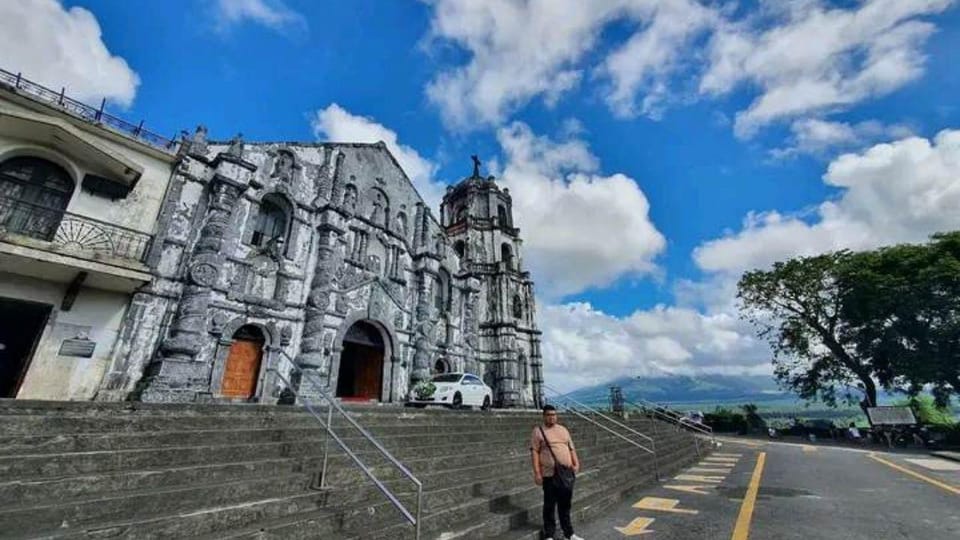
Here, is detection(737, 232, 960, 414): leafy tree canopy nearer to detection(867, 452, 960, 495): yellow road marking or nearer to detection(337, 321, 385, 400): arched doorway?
detection(867, 452, 960, 495): yellow road marking

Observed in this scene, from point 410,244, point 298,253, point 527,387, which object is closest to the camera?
point 298,253

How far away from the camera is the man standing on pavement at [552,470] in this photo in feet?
15.8

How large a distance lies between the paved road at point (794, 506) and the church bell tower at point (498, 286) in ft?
38.6

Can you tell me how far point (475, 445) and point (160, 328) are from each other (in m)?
9.12

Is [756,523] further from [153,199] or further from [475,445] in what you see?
[153,199]

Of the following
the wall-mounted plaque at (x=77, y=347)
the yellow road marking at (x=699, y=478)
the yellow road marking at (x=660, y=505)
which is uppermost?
the wall-mounted plaque at (x=77, y=347)

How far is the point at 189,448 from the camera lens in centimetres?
484

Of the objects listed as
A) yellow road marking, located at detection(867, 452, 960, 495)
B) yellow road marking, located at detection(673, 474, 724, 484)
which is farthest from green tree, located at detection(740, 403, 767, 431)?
yellow road marking, located at detection(673, 474, 724, 484)

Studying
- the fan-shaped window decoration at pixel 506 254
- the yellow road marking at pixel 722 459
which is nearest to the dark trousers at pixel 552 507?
the yellow road marking at pixel 722 459

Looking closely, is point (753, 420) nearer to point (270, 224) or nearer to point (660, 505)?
point (660, 505)

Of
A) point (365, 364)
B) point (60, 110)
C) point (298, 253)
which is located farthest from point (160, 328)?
point (365, 364)

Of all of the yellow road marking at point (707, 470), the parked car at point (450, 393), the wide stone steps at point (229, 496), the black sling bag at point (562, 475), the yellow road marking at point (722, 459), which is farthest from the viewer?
the parked car at point (450, 393)

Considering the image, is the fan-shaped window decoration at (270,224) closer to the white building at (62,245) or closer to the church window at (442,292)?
the white building at (62,245)

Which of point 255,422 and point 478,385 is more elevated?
point 478,385
